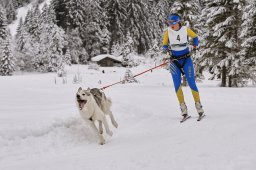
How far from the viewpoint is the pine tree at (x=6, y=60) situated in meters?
54.9

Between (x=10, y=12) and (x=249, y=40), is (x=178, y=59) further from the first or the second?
(x=10, y=12)

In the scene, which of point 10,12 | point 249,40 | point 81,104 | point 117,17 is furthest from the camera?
point 10,12

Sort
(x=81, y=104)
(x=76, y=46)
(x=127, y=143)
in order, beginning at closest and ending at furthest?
1. (x=127, y=143)
2. (x=81, y=104)
3. (x=76, y=46)

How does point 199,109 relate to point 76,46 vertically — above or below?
below

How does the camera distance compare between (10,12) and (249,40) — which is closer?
(249,40)

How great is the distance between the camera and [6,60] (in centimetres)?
5516

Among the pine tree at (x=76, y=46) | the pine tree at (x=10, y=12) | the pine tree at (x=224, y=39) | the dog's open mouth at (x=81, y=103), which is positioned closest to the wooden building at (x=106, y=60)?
the pine tree at (x=76, y=46)

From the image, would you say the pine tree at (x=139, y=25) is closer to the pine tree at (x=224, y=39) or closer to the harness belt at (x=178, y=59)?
the pine tree at (x=224, y=39)

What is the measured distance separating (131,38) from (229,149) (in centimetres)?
6047

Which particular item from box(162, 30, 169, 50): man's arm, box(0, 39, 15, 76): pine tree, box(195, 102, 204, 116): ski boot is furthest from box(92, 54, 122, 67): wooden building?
box(195, 102, 204, 116): ski boot

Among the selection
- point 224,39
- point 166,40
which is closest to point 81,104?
point 166,40

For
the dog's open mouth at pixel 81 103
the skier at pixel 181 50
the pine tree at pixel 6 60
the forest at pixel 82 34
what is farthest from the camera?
the forest at pixel 82 34

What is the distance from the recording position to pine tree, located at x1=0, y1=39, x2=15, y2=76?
54875mm

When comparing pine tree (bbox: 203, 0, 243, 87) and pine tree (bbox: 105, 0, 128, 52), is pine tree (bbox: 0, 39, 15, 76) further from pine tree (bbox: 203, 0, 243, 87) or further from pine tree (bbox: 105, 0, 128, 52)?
pine tree (bbox: 203, 0, 243, 87)
